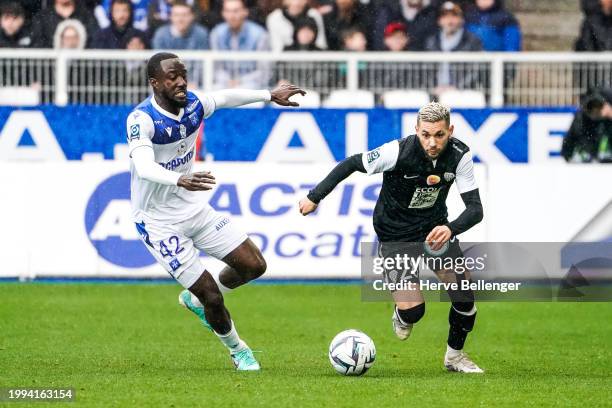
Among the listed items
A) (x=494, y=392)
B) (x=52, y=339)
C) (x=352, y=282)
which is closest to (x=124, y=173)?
(x=352, y=282)

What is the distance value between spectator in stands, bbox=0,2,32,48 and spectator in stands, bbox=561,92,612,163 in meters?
7.46

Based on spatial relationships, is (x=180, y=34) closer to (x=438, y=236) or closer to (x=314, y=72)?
(x=314, y=72)

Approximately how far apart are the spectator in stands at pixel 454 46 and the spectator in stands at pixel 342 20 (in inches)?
37.1

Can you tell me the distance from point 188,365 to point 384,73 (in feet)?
29.0

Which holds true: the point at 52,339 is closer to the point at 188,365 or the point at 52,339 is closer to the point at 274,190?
the point at 188,365

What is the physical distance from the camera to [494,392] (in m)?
9.84

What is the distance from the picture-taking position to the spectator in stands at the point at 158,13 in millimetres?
19891

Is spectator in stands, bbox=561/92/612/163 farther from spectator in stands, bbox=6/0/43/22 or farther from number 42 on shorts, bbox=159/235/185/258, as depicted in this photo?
number 42 on shorts, bbox=159/235/185/258

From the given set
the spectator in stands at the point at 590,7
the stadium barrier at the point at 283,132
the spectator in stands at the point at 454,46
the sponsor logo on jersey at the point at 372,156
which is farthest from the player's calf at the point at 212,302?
the spectator in stands at the point at 590,7

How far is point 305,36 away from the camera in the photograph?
65.0 feet

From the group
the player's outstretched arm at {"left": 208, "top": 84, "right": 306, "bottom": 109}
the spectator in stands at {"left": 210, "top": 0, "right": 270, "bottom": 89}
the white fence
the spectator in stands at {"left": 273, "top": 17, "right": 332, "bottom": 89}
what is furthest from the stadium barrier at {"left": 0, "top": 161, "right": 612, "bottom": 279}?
the player's outstretched arm at {"left": 208, "top": 84, "right": 306, "bottom": 109}

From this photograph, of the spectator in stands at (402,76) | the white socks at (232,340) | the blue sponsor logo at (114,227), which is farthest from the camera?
the spectator in stands at (402,76)

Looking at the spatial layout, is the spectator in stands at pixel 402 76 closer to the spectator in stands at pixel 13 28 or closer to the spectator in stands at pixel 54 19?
the spectator in stands at pixel 54 19

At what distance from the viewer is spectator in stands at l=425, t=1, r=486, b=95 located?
19.4 m
